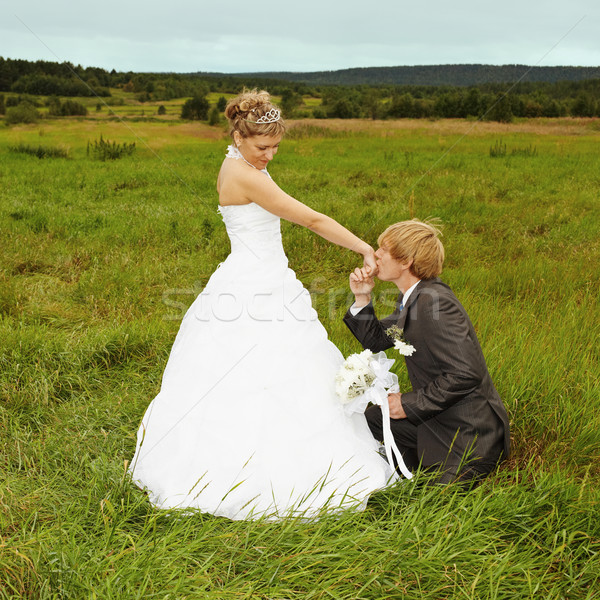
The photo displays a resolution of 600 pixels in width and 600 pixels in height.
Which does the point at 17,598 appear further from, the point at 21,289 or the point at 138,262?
the point at 138,262

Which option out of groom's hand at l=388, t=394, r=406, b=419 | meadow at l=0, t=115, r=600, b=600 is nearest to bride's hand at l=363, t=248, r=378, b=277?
Answer: groom's hand at l=388, t=394, r=406, b=419

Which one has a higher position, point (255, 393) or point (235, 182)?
point (235, 182)

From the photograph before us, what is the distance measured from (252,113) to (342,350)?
2.22 m

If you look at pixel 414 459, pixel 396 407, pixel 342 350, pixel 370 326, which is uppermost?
pixel 370 326

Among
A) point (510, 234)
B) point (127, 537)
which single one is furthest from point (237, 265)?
point (510, 234)

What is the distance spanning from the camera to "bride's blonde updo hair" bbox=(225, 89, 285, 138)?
10.9ft

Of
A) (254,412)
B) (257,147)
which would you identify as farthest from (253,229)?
(254,412)

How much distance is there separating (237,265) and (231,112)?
1.03 meters

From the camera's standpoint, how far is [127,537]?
8.03 feet

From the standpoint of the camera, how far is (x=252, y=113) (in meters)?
3.33

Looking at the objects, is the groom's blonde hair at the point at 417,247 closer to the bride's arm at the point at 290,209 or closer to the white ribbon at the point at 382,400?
the bride's arm at the point at 290,209

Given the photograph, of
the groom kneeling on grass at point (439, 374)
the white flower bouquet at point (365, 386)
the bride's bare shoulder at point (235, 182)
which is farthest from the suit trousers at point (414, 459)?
the bride's bare shoulder at point (235, 182)

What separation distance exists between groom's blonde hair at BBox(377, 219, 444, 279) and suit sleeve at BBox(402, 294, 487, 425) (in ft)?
0.66

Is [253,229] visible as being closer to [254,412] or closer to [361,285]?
[361,285]
